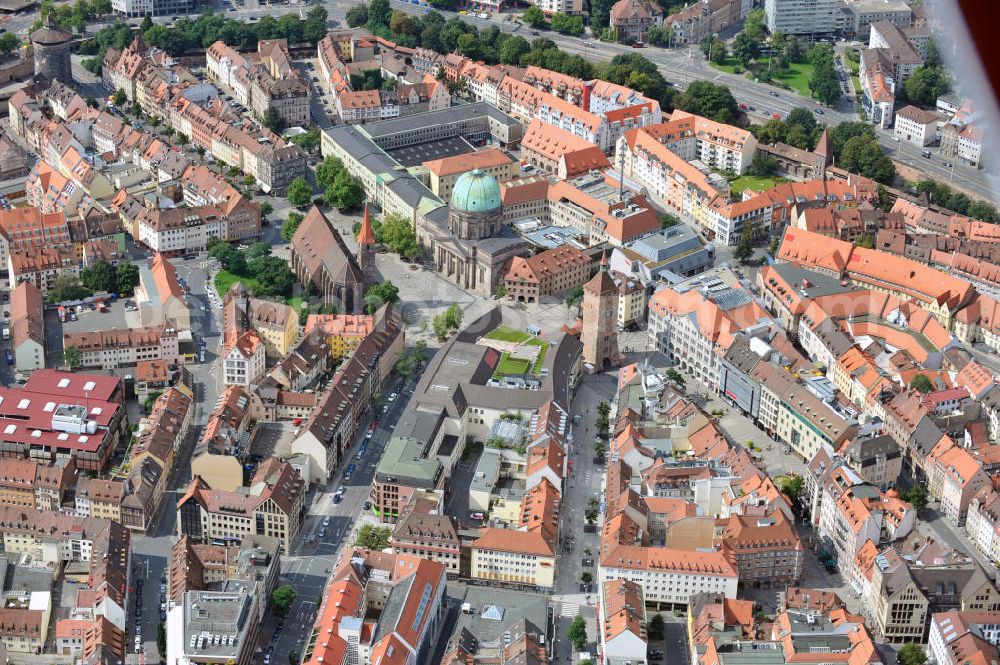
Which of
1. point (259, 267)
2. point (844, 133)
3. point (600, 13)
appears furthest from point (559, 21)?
point (259, 267)

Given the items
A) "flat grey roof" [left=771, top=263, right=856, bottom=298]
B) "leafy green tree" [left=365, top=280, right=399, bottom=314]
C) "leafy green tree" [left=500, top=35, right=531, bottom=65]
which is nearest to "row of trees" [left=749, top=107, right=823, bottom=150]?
"flat grey roof" [left=771, top=263, right=856, bottom=298]

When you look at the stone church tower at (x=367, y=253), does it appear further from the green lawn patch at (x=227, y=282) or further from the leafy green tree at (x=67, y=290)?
the leafy green tree at (x=67, y=290)

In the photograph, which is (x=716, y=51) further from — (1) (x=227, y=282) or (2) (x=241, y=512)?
(2) (x=241, y=512)

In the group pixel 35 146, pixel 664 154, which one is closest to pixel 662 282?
pixel 664 154

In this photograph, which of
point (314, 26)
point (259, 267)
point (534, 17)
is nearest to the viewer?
point (259, 267)

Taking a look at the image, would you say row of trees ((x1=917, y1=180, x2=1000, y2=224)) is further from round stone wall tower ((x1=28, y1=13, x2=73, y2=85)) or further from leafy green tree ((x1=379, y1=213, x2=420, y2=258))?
round stone wall tower ((x1=28, y1=13, x2=73, y2=85))

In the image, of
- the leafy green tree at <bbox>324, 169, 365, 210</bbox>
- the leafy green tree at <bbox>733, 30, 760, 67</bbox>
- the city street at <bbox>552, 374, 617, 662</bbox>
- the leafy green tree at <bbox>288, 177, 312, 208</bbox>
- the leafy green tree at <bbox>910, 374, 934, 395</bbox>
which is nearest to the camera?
the city street at <bbox>552, 374, 617, 662</bbox>
